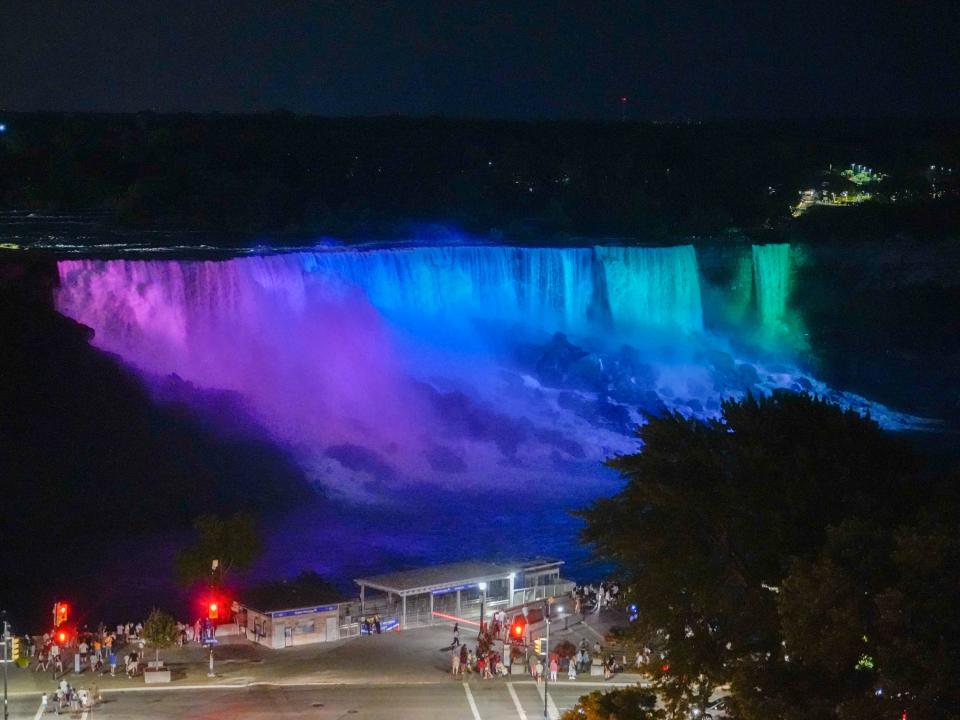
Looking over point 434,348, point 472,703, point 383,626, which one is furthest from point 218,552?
point 434,348

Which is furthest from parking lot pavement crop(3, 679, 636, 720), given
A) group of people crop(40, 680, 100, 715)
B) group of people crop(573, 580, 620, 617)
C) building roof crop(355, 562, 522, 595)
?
group of people crop(573, 580, 620, 617)

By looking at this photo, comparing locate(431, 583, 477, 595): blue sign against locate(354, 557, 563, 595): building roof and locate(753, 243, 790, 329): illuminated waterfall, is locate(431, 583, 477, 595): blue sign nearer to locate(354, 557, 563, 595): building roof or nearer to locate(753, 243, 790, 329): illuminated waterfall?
locate(354, 557, 563, 595): building roof

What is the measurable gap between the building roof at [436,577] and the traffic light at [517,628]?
188 cm

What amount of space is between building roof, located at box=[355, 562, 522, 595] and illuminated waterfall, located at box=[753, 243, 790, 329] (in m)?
26.2

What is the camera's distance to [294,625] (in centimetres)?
1922

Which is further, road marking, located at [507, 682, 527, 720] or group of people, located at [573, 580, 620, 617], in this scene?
group of people, located at [573, 580, 620, 617]

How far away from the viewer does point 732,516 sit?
1041cm

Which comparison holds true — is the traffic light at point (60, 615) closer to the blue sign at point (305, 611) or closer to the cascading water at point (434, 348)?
the blue sign at point (305, 611)

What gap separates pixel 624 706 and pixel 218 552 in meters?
12.2

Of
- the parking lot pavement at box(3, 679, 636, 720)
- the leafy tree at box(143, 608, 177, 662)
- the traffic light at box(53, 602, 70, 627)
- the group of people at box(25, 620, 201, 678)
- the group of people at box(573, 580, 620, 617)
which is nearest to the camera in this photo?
the parking lot pavement at box(3, 679, 636, 720)

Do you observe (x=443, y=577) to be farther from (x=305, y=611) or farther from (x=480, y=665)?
(x=480, y=665)

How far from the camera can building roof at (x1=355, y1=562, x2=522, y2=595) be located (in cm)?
2027

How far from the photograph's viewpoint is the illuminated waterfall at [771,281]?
45531mm

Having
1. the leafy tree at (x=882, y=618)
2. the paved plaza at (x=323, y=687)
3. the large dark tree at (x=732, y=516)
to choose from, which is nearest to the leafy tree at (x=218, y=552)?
the paved plaza at (x=323, y=687)
